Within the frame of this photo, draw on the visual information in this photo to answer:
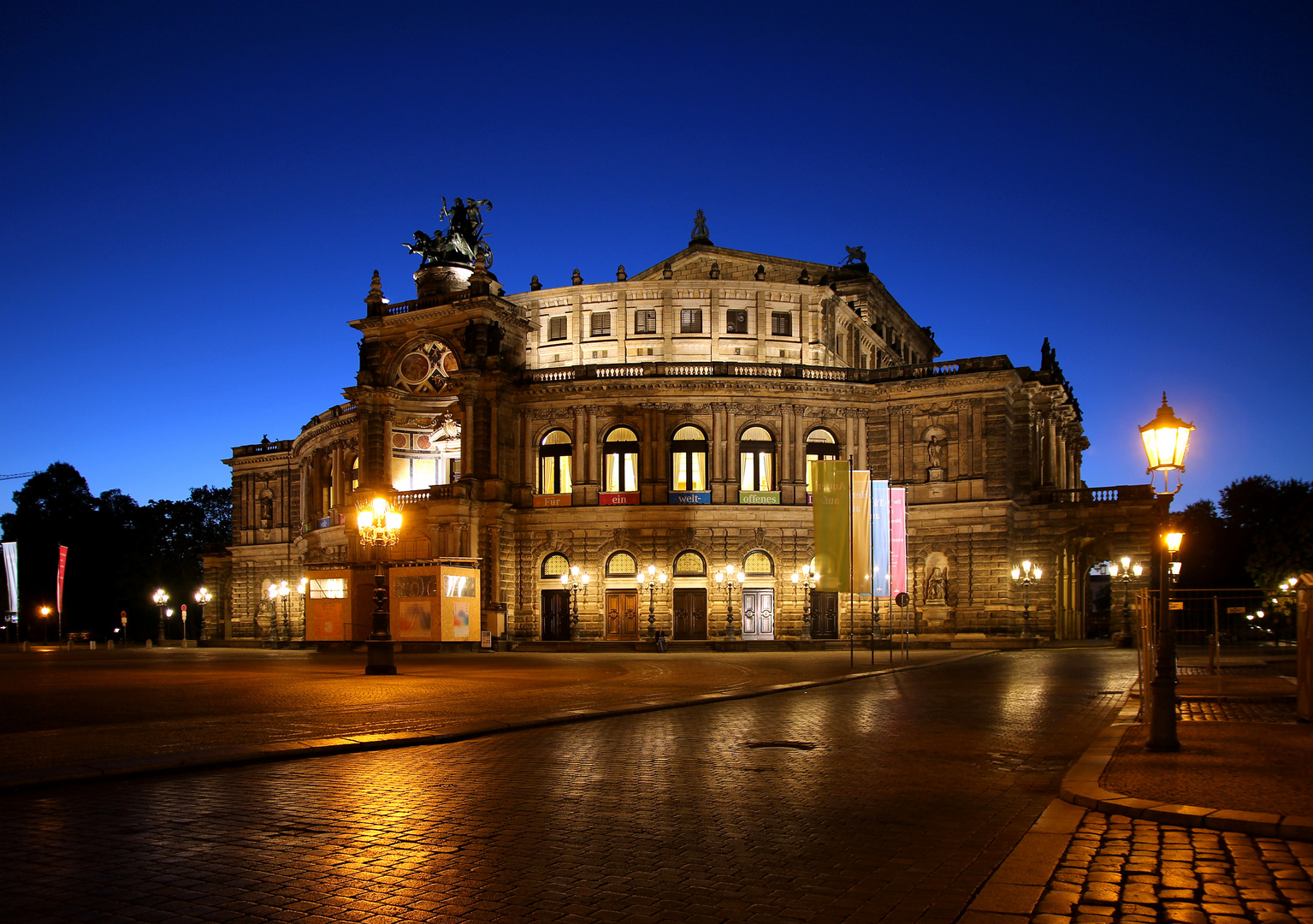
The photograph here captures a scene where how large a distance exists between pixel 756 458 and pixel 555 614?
14.0m

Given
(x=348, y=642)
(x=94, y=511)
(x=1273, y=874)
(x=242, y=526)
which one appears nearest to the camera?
(x=1273, y=874)

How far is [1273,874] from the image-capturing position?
788 centimetres

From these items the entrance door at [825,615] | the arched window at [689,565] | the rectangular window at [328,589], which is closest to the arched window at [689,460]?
the arched window at [689,565]

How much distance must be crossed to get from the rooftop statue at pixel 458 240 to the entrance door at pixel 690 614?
2316 cm

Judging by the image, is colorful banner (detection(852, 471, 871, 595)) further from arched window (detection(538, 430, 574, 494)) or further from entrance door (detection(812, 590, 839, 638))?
arched window (detection(538, 430, 574, 494))

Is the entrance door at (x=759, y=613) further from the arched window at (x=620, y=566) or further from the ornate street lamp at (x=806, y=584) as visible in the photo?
the arched window at (x=620, y=566)

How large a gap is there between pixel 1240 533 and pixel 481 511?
60.8m

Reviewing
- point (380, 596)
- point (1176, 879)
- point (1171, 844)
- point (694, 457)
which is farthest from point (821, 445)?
point (1176, 879)

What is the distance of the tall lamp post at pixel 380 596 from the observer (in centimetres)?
3362

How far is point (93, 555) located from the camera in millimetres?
99812

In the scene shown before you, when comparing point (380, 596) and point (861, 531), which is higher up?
point (861, 531)

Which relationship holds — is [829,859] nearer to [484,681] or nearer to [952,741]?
[952,741]

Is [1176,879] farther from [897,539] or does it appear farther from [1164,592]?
[897,539]

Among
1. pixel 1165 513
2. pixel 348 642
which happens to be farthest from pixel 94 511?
pixel 1165 513
